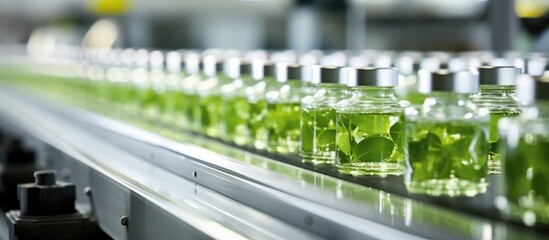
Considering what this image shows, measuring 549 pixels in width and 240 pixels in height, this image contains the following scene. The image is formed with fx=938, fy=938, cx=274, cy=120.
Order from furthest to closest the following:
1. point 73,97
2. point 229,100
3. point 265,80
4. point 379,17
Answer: point 379,17 → point 73,97 → point 229,100 → point 265,80

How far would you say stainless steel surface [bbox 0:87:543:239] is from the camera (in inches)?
39.3

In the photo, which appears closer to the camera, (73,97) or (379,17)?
(73,97)

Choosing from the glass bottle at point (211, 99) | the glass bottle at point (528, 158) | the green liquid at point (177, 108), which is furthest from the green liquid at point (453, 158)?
the green liquid at point (177, 108)

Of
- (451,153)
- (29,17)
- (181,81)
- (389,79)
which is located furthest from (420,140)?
(29,17)

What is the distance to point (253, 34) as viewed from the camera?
9.80 metres

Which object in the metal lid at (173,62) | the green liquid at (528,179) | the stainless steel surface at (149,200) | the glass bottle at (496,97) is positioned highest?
the metal lid at (173,62)

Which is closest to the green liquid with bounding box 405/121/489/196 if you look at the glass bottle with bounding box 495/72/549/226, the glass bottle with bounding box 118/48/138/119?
the glass bottle with bounding box 495/72/549/226

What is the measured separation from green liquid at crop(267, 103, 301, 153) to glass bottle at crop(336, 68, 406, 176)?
0.98ft

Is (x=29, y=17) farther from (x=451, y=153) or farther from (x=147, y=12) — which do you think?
(x=451, y=153)

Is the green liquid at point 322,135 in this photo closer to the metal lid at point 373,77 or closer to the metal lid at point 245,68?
the metal lid at point 373,77

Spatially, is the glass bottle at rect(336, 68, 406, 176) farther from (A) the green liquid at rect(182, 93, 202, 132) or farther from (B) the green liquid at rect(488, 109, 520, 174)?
(A) the green liquid at rect(182, 93, 202, 132)

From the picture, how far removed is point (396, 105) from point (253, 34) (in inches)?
334

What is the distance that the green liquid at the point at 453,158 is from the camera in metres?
1.14

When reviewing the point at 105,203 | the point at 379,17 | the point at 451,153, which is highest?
the point at 379,17
